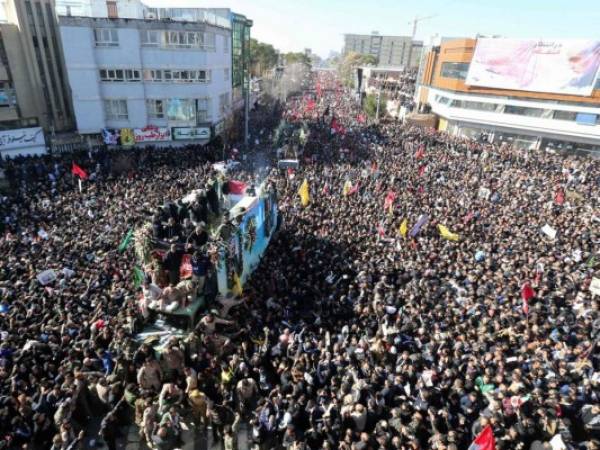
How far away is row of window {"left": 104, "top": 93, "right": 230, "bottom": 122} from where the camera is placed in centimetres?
2914

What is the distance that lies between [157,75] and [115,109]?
163 inches

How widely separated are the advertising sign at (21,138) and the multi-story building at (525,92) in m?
41.8

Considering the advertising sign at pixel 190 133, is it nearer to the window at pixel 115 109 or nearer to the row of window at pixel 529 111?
the window at pixel 115 109

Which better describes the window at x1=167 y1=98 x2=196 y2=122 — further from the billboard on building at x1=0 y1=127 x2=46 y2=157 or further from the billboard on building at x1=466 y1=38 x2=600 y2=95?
the billboard on building at x1=466 y1=38 x2=600 y2=95

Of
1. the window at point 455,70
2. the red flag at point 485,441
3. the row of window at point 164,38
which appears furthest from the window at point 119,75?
the window at point 455,70

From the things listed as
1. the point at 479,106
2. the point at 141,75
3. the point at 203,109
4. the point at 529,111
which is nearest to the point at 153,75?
the point at 141,75

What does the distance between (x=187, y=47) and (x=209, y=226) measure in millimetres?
22337


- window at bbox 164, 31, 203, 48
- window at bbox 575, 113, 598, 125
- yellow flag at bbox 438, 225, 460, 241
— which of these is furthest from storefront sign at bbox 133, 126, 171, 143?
window at bbox 575, 113, 598, 125

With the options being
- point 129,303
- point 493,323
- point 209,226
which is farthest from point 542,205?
point 129,303

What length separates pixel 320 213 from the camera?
714 inches

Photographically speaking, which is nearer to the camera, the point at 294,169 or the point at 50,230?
the point at 50,230

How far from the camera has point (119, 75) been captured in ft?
93.4

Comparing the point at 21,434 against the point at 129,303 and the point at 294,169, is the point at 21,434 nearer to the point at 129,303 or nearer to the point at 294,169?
the point at 129,303

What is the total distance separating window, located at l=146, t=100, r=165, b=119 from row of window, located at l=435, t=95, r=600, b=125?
34.0m
